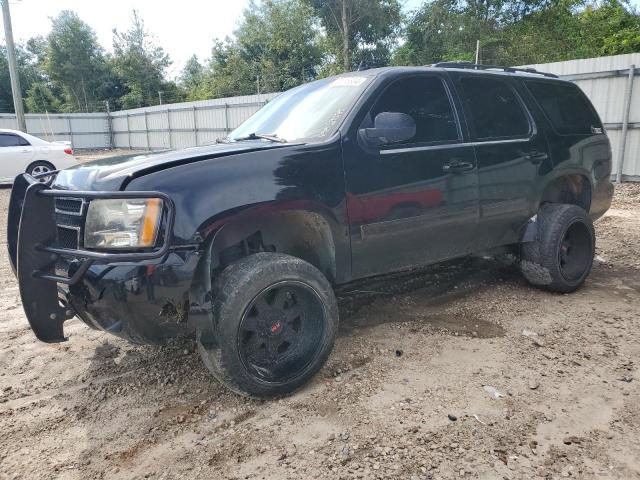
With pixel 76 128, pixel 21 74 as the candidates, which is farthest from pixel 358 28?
pixel 21 74

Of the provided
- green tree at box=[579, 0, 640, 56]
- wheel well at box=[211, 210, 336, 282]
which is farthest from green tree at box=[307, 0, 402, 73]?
wheel well at box=[211, 210, 336, 282]

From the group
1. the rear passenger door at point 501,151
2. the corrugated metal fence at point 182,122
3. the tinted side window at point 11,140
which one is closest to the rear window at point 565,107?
the rear passenger door at point 501,151

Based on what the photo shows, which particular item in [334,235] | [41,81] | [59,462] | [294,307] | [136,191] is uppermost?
[41,81]

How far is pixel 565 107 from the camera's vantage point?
466 centimetres

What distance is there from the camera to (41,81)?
157ft

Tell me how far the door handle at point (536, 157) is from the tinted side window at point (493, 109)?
0.18m

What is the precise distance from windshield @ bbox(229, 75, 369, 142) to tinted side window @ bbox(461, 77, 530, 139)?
988 mm

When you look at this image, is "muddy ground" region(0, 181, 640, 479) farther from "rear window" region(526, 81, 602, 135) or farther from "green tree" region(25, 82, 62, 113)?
"green tree" region(25, 82, 62, 113)

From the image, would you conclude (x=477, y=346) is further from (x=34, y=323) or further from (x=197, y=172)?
(x=34, y=323)

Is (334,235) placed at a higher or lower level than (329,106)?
lower

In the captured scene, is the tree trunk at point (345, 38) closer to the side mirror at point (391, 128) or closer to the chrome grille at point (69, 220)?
the side mirror at point (391, 128)

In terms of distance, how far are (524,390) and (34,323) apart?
9.09ft

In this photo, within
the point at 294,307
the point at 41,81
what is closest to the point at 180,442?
the point at 294,307

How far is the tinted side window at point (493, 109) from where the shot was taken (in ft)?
12.9
